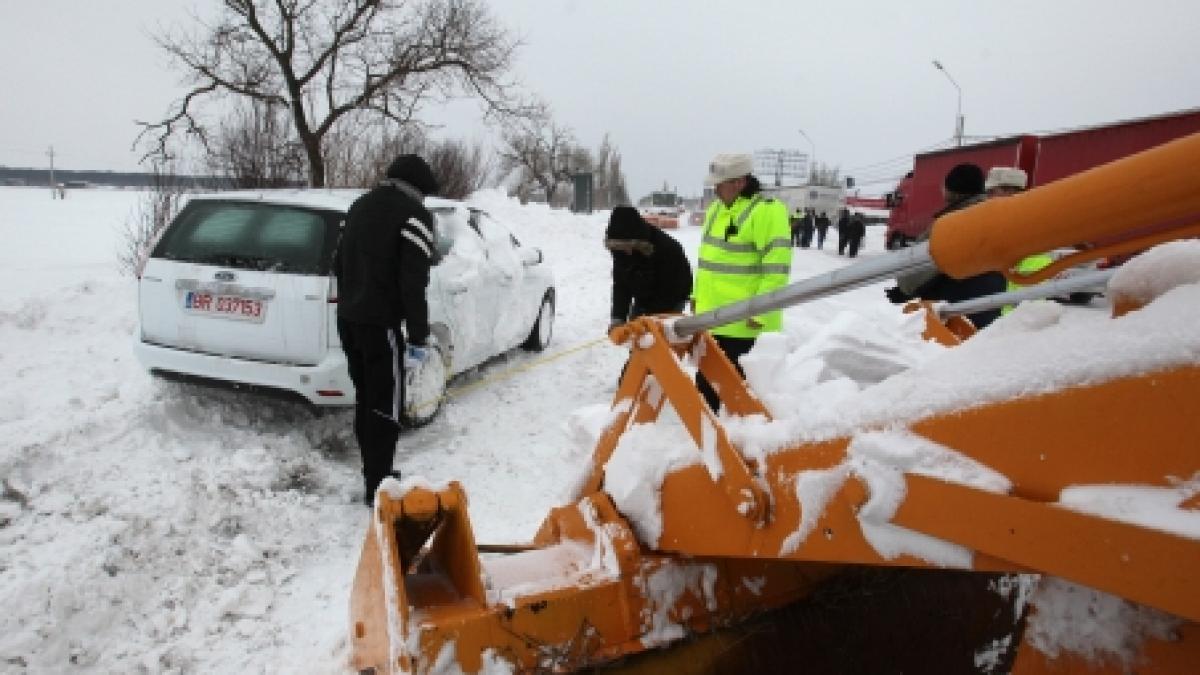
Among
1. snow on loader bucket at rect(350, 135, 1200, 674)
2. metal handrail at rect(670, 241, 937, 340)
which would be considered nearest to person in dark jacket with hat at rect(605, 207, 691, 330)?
snow on loader bucket at rect(350, 135, 1200, 674)

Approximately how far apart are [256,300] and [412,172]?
1.25 meters

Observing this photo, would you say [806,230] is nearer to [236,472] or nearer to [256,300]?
[256,300]

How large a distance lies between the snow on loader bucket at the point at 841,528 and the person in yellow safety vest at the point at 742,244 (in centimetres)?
190

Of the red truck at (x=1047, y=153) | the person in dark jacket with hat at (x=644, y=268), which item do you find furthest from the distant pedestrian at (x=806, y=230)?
the person in dark jacket with hat at (x=644, y=268)

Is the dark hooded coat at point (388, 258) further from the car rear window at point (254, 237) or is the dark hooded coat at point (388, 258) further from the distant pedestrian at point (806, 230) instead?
the distant pedestrian at point (806, 230)

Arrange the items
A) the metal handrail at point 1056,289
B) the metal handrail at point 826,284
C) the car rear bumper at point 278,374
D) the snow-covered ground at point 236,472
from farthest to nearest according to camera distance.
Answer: the car rear bumper at point 278,374 < the snow-covered ground at point 236,472 < the metal handrail at point 1056,289 < the metal handrail at point 826,284

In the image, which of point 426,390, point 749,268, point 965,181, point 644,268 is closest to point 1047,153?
point 965,181

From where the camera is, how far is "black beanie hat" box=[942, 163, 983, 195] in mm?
4020

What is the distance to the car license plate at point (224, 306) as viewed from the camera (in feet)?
14.4


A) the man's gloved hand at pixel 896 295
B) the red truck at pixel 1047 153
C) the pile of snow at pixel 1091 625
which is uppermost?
the red truck at pixel 1047 153

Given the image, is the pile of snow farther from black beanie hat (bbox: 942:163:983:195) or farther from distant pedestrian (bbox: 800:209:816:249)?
distant pedestrian (bbox: 800:209:816:249)

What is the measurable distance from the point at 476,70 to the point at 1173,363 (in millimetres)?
14899

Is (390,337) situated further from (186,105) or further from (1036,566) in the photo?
(186,105)

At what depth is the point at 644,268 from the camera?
17.3ft
